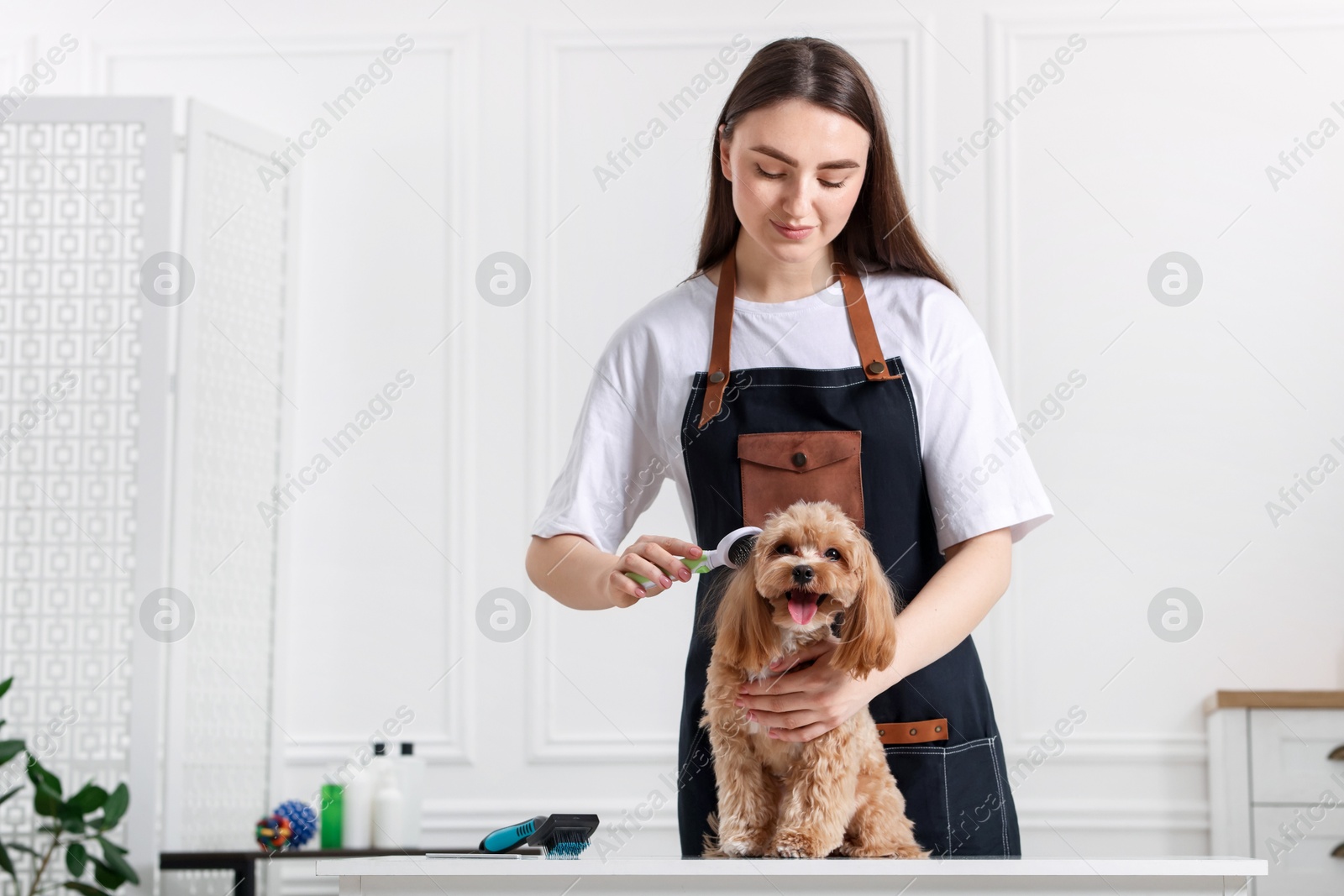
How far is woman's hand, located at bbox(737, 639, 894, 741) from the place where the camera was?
130 cm

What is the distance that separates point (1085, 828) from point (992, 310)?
1.51 metres

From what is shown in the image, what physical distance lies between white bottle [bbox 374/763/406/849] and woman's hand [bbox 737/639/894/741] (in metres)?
2.30

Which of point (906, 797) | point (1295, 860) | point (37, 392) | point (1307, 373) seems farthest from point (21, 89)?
point (1295, 860)

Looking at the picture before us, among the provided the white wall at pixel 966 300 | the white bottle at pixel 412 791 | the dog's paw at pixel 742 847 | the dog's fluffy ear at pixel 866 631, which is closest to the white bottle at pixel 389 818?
the white bottle at pixel 412 791

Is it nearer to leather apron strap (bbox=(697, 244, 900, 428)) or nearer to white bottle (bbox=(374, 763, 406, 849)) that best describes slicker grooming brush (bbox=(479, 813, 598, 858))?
leather apron strap (bbox=(697, 244, 900, 428))

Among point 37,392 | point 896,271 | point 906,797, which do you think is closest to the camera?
point 906,797

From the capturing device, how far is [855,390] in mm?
1562

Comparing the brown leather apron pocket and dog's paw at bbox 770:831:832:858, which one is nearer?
dog's paw at bbox 770:831:832:858

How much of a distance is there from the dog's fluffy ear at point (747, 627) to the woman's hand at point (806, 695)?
0.09 ft

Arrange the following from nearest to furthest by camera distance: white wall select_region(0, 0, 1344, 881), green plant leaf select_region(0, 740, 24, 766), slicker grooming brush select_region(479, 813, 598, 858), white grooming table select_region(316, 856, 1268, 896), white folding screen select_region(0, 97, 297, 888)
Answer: white grooming table select_region(316, 856, 1268, 896) → slicker grooming brush select_region(479, 813, 598, 858) → green plant leaf select_region(0, 740, 24, 766) → white folding screen select_region(0, 97, 297, 888) → white wall select_region(0, 0, 1344, 881)

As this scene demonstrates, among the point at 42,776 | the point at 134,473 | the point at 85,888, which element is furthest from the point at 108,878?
the point at 134,473

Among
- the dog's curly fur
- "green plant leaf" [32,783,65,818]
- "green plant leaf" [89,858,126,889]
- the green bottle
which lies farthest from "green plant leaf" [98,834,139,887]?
the dog's curly fur

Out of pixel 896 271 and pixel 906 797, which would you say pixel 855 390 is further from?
pixel 906 797

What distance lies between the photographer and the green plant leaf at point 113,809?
305cm
